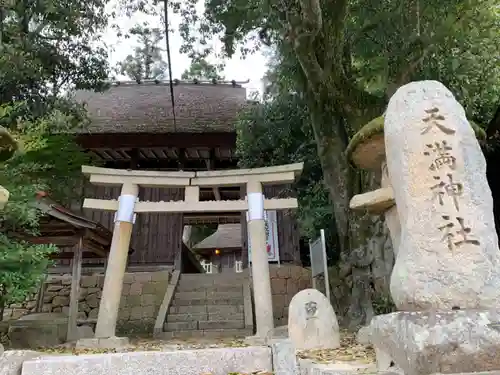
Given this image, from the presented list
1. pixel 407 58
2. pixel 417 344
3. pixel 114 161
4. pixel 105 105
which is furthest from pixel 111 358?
pixel 105 105

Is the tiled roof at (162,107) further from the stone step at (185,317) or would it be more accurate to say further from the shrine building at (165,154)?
the stone step at (185,317)

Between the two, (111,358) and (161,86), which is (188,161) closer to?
(161,86)

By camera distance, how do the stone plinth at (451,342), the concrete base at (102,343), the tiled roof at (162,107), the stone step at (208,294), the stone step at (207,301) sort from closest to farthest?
1. the stone plinth at (451,342)
2. the concrete base at (102,343)
3. the stone step at (207,301)
4. the stone step at (208,294)
5. the tiled roof at (162,107)

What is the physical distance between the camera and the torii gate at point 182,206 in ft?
25.9

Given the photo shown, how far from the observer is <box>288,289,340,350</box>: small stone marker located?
6031mm

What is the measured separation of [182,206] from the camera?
28.3ft

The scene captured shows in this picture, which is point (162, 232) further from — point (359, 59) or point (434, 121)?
point (434, 121)

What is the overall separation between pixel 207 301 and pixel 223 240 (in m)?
13.2

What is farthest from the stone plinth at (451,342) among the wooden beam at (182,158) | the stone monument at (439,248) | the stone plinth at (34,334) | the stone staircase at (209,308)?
the wooden beam at (182,158)

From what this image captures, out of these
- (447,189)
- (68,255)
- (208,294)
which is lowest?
(447,189)

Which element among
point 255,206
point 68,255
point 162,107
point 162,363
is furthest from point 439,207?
point 162,107

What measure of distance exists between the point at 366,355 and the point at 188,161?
11.0 metres

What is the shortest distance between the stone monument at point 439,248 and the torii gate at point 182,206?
486 cm

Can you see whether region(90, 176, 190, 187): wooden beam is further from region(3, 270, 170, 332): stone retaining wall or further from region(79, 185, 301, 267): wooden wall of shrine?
region(79, 185, 301, 267): wooden wall of shrine
